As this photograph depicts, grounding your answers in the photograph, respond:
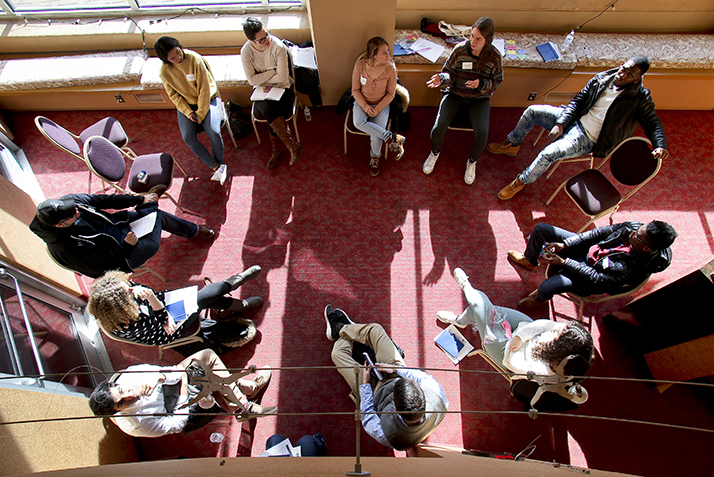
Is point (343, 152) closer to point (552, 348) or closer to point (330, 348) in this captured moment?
point (330, 348)

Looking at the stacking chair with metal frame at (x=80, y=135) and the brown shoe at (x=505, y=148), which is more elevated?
the brown shoe at (x=505, y=148)

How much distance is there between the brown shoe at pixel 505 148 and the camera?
3846 millimetres

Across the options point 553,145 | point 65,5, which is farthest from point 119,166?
point 553,145

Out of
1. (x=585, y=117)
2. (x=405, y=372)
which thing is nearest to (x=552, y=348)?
(x=405, y=372)

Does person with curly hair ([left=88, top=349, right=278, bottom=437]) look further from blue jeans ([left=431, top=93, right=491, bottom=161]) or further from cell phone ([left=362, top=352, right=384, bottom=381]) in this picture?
blue jeans ([left=431, top=93, right=491, bottom=161])

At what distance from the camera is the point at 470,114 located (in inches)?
138

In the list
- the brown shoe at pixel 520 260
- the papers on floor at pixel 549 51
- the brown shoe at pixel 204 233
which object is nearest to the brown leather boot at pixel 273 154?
the brown shoe at pixel 204 233

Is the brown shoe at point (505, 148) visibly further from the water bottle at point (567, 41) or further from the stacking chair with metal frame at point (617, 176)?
the water bottle at point (567, 41)

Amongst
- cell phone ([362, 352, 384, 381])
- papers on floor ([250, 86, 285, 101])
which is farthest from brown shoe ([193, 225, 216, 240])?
cell phone ([362, 352, 384, 381])

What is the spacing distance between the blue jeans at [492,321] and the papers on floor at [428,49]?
2559 millimetres

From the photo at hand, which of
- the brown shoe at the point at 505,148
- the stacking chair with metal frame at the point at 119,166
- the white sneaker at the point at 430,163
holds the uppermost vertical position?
the brown shoe at the point at 505,148

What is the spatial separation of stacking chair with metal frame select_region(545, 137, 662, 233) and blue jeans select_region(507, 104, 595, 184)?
23 centimetres

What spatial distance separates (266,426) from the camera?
2723 mm

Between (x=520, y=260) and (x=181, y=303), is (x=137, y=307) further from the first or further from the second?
(x=520, y=260)
